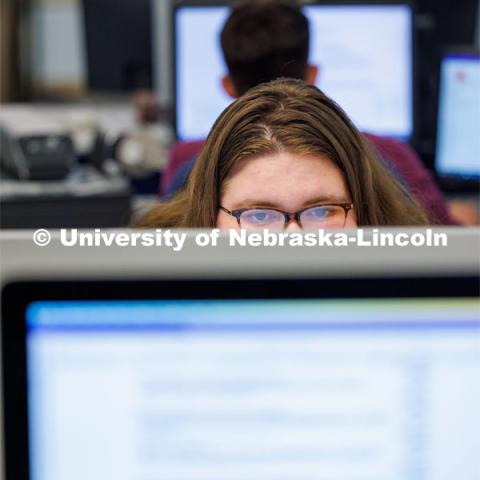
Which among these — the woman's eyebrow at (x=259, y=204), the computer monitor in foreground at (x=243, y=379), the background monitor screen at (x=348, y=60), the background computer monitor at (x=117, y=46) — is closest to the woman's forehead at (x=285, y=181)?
the woman's eyebrow at (x=259, y=204)

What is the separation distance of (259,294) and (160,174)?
2.09m

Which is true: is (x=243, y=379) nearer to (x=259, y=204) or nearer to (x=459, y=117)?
(x=259, y=204)

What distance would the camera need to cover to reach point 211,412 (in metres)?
0.52

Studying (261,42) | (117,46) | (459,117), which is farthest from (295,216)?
(117,46)

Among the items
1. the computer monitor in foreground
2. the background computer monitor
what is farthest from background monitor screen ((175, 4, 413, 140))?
the computer monitor in foreground

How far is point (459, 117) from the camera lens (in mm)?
2305

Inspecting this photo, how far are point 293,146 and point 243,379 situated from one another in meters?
0.54

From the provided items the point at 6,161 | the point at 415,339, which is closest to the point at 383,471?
the point at 415,339

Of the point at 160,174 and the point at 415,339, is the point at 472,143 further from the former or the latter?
the point at 415,339

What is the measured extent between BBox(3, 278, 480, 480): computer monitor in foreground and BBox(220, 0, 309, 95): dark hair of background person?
1.32m

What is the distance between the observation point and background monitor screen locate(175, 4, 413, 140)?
233 cm

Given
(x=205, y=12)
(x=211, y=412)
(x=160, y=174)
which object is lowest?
(x=160, y=174)

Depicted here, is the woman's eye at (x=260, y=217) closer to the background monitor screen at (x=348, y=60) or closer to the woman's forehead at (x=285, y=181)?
the woman's forehead at (x=285, y=181)

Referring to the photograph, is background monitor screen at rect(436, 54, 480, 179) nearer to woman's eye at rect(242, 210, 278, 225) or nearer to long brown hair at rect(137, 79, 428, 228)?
long brown hair at rect(137, 79, 428, 228)
